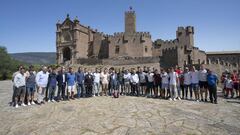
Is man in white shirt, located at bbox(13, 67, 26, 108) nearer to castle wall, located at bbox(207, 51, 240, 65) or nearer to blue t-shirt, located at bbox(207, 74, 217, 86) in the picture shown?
blue t-shirt, located at bbox(207, 74, 217, 86)

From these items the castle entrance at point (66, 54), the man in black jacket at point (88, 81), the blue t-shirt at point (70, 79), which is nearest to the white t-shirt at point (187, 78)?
the man in black jacket at point (88, 81)

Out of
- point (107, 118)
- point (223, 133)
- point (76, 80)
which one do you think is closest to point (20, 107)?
point (76, 80)

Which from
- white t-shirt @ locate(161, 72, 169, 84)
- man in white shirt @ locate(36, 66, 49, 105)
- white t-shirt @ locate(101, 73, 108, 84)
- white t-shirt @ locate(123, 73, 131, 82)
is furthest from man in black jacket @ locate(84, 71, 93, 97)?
white t-shirt @ locate(161, 72, 169, 84)

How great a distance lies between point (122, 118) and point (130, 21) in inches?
1904

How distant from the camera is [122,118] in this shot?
11.2 meters

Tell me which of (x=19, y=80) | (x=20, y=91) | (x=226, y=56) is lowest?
(x=20, y=91)

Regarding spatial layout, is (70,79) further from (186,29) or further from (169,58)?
(186,29)

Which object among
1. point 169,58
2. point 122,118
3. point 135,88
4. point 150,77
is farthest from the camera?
point 169,58

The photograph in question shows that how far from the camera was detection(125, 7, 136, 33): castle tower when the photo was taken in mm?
57312

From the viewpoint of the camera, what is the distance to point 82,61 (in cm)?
4581

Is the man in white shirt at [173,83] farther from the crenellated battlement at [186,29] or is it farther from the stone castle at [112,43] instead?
the crenellated battlement at [186,29]

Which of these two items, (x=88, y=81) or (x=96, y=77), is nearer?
(x=88, y=81)

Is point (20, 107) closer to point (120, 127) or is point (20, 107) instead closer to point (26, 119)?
point (26, 119)

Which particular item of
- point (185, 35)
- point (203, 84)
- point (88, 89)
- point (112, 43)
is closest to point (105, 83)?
point (88, 89)
